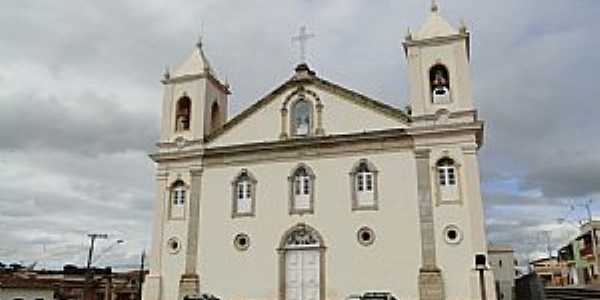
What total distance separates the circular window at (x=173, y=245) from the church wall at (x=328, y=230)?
108 cm

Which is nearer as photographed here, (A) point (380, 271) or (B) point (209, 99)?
(A) point (380, 271)

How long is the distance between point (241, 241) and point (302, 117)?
19.0 ft

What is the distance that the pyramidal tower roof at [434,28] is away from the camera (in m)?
23.6

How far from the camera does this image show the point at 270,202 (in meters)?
23.8

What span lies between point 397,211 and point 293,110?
6370mm

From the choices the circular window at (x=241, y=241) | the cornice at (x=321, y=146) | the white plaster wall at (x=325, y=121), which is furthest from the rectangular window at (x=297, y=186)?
the circular window at (x=241, y=241)

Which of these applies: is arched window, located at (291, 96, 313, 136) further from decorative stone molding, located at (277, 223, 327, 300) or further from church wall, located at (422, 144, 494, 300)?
church wall, located at (422, 144, 494, 300)

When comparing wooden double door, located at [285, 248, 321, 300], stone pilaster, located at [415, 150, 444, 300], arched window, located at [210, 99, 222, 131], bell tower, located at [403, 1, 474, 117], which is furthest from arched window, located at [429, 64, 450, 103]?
arched window, located at [210, 99, 222, 131]

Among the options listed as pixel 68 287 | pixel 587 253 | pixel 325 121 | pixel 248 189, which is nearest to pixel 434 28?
pixel 325 121

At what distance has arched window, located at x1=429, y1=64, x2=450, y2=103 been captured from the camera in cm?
2294

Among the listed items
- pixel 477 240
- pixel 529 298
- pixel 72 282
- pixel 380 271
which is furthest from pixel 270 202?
pixel 72 282

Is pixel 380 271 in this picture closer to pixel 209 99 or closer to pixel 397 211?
pixel 397 211

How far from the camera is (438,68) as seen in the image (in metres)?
23.5

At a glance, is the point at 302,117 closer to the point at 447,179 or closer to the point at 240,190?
the point at 240,190
